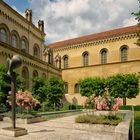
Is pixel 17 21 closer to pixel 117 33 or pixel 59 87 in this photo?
pixel 59 87

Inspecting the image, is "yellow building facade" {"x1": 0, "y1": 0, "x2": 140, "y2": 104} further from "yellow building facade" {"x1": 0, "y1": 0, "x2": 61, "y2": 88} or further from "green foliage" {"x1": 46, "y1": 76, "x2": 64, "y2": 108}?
"green foliage" {"x1": 46, "y1": 76, "x2": 64, "y2": 108}

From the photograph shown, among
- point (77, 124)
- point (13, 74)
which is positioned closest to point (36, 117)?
point (77, 124)

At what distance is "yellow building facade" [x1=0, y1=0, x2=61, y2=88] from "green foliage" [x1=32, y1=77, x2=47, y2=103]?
3.74 feet

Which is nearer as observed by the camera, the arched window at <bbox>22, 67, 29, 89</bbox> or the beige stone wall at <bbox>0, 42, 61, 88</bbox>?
the beige stone wall at <bbox>0, 42, 61, 88</bbox>

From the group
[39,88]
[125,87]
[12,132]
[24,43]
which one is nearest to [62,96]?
[39,88]

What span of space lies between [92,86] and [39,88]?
34.2 feet

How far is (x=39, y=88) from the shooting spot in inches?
1292

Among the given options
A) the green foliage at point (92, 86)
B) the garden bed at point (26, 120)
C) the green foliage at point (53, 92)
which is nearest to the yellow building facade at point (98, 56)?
the green foliage at point (92, 86)

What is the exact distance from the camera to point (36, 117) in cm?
1708

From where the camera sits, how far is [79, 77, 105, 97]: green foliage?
39656 millimetres

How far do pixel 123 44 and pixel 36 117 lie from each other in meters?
30.4

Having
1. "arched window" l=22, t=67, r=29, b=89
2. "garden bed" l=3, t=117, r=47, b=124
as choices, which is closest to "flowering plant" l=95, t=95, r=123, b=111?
"garden bed" l=3, t=117, r=47, b=124

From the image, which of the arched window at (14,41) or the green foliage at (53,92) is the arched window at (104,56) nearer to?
the green foliage at (53,92)

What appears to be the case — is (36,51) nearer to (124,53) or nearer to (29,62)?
(29,62)
